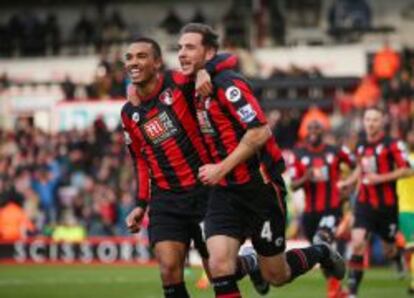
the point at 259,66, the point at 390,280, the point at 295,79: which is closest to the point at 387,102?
the point at 295,79

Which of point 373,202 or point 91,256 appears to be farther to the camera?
point 91,256

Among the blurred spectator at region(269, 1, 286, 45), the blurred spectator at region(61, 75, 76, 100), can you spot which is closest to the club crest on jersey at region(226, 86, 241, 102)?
the blurred spectator at region(61, 75, 76, 100)

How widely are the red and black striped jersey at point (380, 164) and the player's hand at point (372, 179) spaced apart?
0.11m

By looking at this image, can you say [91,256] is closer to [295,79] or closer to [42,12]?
[295,79]

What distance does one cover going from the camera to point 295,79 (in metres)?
29.3

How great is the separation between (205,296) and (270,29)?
20.0 m

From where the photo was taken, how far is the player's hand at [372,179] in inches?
599

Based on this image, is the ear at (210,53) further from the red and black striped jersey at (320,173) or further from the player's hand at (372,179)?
the red and black striped jersey at (320,173)

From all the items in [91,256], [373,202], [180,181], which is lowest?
[91,256]

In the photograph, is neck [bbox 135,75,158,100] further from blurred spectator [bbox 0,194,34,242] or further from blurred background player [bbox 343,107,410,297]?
blurred spectator [bbox 0,194,34,242]

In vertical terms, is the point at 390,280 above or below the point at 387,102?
below

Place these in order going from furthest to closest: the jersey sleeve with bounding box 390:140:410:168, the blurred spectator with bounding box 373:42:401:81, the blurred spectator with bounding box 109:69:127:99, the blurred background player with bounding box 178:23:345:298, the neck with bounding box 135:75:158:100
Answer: the blurred spectator with bounding box 109:69:127:99, the blurred spectator with bounding box 373:42:401:81, the jersey sleeve with bounding box 390:140:410:168, the neck with bounding box 135:75:158:100, the blurred background player with bounding box 178:23:345:298

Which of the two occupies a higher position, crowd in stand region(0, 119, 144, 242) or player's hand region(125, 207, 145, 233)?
player's hand region(125, 207, 145, 233)

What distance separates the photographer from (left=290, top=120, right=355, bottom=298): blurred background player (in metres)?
15.9
